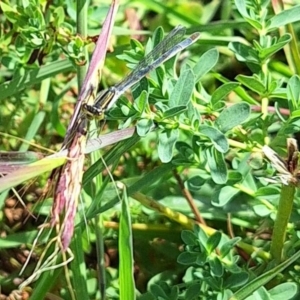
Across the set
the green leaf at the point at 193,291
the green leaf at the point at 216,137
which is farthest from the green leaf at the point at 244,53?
the green leaf at the point at 193,291

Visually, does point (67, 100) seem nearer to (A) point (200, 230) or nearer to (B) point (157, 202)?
(B) point (157, 202)

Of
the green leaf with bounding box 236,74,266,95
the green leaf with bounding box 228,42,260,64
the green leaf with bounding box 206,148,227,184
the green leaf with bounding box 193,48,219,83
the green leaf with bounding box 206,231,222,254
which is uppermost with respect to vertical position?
the green leaf with bounding box 193,48,219,83

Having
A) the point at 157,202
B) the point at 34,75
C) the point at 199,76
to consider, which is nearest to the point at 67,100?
the point at 34,75

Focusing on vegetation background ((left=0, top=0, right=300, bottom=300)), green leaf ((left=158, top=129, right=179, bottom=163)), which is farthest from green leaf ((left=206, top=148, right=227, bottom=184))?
green leaf ((left=158, top=129, right=179, bottom=163))

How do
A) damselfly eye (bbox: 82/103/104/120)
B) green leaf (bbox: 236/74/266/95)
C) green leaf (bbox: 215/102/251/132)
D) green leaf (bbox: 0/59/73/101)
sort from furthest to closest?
green leaf (bbox: 0/59/73/101) < green leaf (bbox: 236/74/266/95) < green leaf (bbox: 215/102/251/132) < damselfly eye (bbox: 82/103/104/120)

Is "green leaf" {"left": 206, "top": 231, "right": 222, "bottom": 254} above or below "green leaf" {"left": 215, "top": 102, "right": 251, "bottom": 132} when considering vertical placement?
below

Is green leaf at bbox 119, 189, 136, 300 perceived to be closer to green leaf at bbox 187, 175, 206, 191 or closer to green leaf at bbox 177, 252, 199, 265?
green leaf at bbox 177, 252, 199, 265

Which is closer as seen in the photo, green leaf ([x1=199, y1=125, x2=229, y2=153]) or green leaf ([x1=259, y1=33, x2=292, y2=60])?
green leaf ([x1=199, y1=125, x2=229, y2=153])

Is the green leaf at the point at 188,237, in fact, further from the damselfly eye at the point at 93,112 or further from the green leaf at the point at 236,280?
the damselfly eye at the point at 93,112
